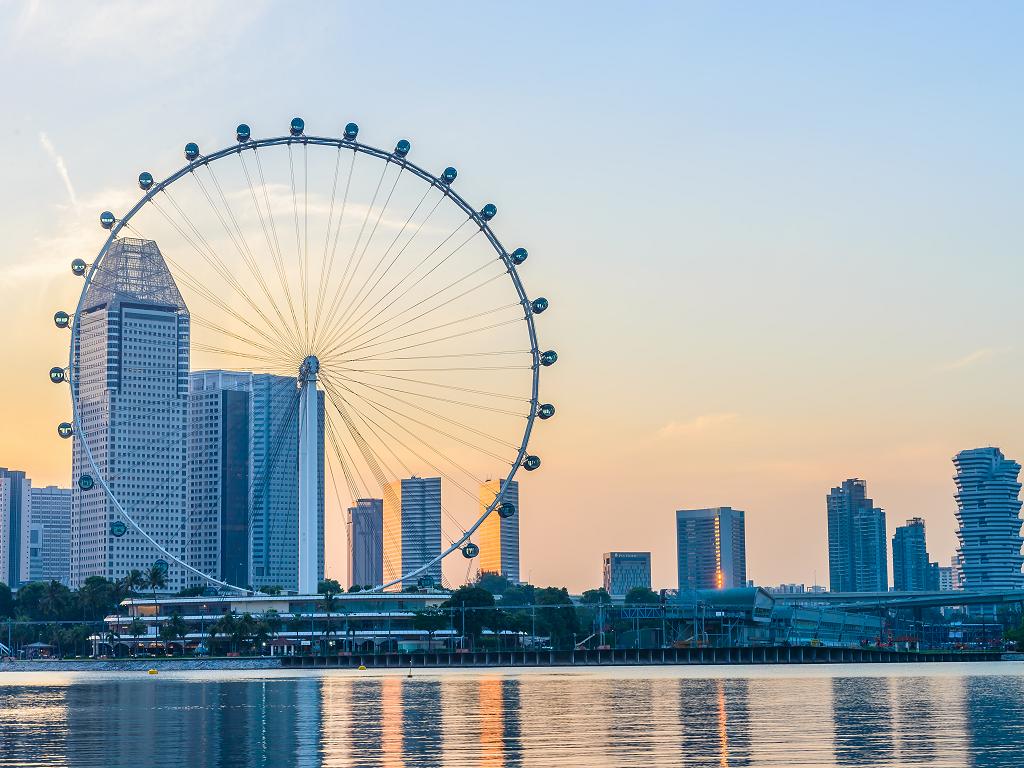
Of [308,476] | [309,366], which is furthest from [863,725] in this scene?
[308,476]

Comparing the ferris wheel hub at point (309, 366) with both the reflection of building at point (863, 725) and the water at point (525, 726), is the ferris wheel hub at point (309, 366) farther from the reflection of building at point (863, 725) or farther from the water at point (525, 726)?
the reflection of building at point (863, 725)

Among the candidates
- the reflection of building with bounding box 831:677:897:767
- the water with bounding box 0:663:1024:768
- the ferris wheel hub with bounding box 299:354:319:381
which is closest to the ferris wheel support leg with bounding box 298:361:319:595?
the ferris wheel hub with bounding box 299:354:319:381

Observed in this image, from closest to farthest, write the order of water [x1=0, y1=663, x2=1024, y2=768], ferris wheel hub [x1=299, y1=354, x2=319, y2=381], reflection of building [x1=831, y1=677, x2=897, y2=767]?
reflection of building [x1=831, y1=677, x2=897, y2=767] < water [x1=0, y1=663, x2=1024, y2=768] < ferris wheel hub [x1=299, y1=354, x2=319, y2=381]

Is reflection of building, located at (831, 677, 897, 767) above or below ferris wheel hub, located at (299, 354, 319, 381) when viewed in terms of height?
below

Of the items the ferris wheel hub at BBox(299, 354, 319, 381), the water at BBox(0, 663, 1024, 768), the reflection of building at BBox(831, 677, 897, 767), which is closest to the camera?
the reflection of building at BBox(831, 677, 897, 767)

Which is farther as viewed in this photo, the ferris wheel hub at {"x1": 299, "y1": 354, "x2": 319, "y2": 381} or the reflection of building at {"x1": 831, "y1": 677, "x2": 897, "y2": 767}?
the ferris wheel hub at {"x1": 299, "y1": 354, "x2": 319, "y2": 381}

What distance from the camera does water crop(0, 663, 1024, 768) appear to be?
53.8 metres

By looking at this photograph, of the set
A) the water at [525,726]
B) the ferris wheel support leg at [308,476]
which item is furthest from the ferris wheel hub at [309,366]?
the water at [525,726]

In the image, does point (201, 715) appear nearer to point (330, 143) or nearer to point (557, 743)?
point (557, 743)

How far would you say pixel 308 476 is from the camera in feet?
504

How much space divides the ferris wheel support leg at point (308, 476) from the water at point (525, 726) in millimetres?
30719

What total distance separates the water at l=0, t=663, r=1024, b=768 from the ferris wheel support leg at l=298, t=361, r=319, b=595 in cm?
3072

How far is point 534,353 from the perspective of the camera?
12988 cm

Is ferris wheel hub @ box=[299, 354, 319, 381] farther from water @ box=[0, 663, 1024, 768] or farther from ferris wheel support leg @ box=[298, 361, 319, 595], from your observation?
water @ box=[0, 663, 1024, 768]
